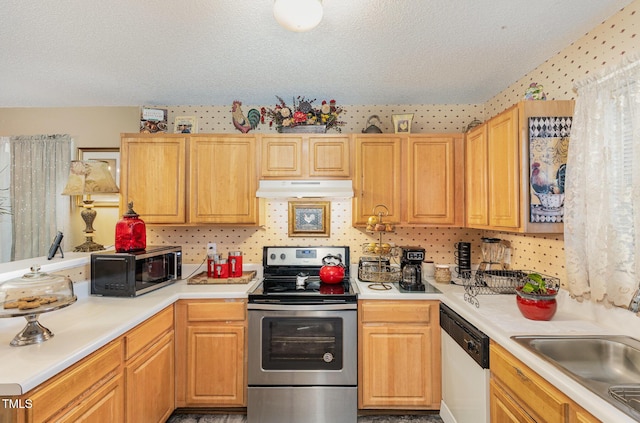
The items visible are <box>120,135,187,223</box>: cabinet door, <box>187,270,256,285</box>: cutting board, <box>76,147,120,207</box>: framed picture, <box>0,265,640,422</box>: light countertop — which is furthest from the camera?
<box>76,147,120,207</box>: framed picture

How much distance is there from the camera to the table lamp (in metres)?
2.42

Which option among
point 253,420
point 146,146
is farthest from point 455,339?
point 146,146

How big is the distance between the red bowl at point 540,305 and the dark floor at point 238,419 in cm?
117

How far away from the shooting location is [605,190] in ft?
5.14

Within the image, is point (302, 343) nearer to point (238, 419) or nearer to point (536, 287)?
point (238, 419)

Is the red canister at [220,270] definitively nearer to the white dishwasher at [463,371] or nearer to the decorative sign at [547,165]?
the white dishwasher at [463,371]

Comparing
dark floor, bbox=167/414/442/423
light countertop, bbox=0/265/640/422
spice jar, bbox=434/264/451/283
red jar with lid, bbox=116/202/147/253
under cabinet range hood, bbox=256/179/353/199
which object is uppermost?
under cabinet range hood, bbox=256/179/353/199

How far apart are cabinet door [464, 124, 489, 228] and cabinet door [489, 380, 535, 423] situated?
1.12 m

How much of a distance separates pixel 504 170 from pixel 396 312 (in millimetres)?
1235

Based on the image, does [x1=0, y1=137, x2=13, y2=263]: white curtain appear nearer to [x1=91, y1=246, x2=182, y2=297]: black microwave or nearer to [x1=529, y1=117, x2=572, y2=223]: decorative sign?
[x1=91, y1=246, x2=182, y2=297]: black microwave

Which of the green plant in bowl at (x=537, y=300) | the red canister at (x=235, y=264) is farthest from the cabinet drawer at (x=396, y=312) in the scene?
the red canister at (x=235, y=264)

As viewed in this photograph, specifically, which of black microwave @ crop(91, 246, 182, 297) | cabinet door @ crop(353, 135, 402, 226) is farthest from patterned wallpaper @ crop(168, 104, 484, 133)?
black microwave @ crop(91, 246, 182, 297)

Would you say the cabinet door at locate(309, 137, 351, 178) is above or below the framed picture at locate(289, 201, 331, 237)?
above

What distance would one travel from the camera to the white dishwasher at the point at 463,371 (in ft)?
5.49
